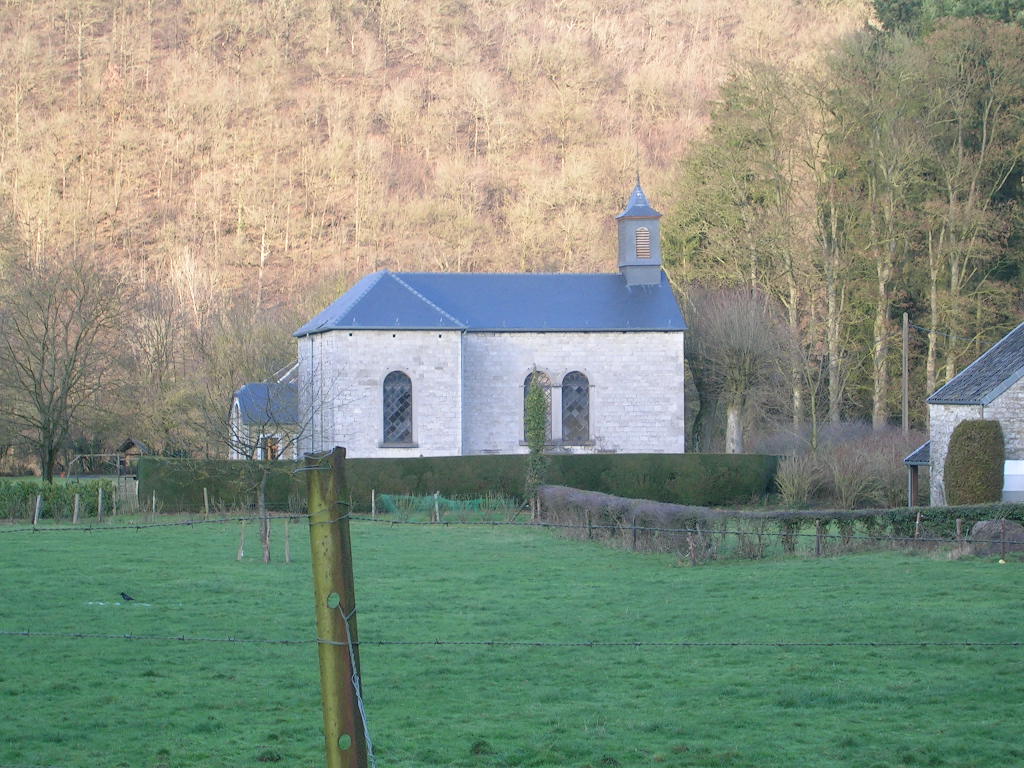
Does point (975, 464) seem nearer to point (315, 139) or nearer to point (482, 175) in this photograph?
point (482, 175)

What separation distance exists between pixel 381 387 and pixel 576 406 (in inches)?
236

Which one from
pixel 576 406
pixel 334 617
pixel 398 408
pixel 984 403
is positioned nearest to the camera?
pixel 334 617

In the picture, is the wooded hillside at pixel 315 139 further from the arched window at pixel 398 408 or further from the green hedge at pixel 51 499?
the green hedge at pixel 51 499

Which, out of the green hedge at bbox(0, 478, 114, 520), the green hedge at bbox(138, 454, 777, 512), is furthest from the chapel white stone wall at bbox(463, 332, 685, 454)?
the green hedge at bbox(0, 478, 114, 520)

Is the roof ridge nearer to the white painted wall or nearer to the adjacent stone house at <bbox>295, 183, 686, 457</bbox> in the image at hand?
the adjacent stone house at <bbox>295, 183, 686, 457</bbox>

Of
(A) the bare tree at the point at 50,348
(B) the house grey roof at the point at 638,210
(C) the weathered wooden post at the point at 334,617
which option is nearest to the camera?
(C) the weathered wooden post at the point at 334,617

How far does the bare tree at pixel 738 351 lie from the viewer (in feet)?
125

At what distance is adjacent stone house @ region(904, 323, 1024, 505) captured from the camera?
26.1m

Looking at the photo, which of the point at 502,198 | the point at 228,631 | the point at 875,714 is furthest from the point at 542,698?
the point at 502,198

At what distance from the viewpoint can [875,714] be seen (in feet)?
28.6

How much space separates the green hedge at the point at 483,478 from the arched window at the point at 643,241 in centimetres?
733

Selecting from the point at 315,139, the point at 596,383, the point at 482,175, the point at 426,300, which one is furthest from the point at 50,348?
the point at 315,139

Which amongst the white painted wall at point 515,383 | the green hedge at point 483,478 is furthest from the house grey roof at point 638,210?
the green hedge at point 483,478

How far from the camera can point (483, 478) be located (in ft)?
103
